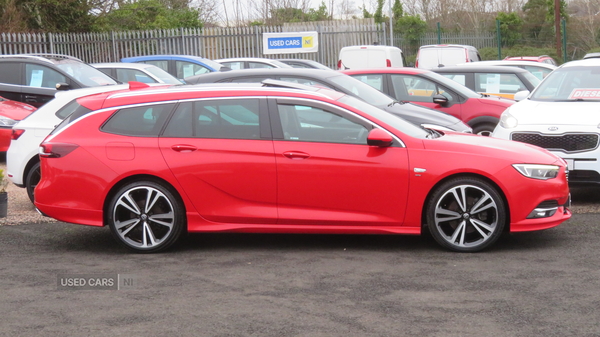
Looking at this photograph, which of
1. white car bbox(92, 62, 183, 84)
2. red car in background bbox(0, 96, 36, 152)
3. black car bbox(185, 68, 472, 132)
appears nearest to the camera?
black car bbox(185, 68, 472, 132)

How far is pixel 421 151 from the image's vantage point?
22.6ft

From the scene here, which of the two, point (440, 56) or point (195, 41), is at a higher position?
point (195, 41)

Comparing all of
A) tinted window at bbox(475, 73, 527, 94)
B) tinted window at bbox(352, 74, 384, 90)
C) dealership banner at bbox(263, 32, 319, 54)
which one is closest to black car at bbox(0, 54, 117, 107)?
tinted window at bbox(352, 74, 384, 90)

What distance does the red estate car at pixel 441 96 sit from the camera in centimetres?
1245

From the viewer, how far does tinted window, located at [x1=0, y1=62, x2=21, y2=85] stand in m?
15.1

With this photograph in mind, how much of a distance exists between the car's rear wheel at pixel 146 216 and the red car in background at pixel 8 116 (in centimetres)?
639

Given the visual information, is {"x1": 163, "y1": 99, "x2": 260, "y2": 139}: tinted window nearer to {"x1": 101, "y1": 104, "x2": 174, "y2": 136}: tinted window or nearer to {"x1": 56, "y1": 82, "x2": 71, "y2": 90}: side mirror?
{"x1": 101, "y1": 104, "x2": 174, "y2": 136}: tinted window

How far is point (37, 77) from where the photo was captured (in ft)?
49.2

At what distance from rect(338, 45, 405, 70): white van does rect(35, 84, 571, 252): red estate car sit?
57.4 feet

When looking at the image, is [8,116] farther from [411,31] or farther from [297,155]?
[411,31]

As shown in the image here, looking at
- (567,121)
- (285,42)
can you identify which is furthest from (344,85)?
(285,42)

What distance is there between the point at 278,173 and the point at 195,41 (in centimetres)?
2379

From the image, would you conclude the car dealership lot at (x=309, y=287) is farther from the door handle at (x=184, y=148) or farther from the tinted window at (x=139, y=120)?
the tinted window at (x=139, y=120)

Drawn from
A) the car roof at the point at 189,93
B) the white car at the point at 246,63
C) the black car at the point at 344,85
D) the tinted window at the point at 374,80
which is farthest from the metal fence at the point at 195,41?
the car roof at the point at 189,93
